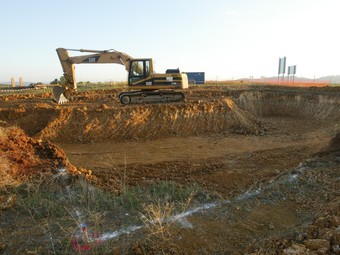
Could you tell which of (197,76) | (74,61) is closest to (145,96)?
(74,61)

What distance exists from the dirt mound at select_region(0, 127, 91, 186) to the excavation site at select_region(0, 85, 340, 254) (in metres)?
0.03

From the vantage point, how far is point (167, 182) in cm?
717

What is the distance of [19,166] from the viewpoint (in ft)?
23.2

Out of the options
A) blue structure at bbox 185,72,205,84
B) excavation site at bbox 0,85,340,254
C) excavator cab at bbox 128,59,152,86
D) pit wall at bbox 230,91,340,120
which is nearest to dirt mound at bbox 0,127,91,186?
excavation site at bbox 0,85,340,254

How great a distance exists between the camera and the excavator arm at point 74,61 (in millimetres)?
14477

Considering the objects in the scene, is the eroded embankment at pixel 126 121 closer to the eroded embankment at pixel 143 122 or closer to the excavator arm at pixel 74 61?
the eroded embankment at pixel 143 122

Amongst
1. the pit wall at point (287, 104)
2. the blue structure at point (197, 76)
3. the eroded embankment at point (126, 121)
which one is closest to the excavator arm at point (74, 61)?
the eroded embankment at point (126, 121)

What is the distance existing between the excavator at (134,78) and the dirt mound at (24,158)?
21.3 feet

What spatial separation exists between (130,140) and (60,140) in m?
3.09

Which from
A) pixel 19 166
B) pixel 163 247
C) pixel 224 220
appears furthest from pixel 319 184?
pixel 19 166

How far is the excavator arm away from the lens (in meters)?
14.5

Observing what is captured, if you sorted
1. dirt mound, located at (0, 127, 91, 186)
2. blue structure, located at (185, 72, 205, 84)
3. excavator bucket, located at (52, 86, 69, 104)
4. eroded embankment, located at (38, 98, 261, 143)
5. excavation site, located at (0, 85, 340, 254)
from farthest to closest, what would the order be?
blue structure, located at (185, 72, 205, 84)
excavator bucket, located at (52, 86, 69, 104)
eroded embankment, located at (38, 98, 261, 143)
dirt mound, located at (0, 127, 91, 186)
excavation site, located at (0, 85, 340, 254)

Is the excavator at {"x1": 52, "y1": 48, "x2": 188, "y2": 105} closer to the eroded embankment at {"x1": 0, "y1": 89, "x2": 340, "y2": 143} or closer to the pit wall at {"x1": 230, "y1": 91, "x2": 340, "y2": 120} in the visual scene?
the eroded embankment at {"x1": 0, "y1": 89, "x2": 340, "y2": 143}

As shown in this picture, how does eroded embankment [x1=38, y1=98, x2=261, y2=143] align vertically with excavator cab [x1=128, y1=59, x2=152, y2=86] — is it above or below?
below
